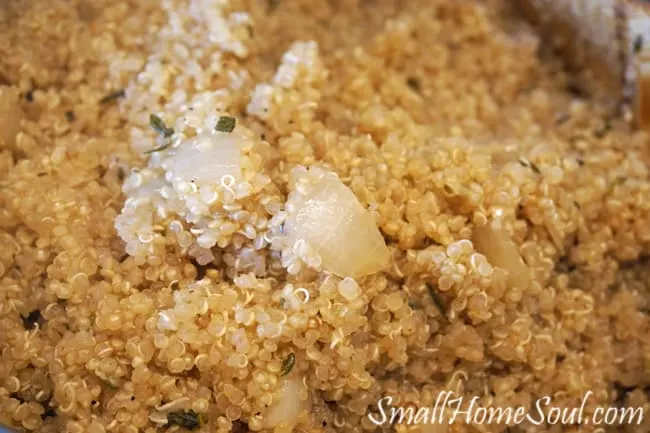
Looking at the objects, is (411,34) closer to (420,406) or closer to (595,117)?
(595,117)

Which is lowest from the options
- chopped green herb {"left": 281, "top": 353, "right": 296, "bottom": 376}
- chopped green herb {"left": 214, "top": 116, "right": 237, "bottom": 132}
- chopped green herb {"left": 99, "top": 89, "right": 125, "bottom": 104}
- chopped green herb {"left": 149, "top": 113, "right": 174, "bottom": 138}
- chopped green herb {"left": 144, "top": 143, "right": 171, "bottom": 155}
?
chopped green herb {"left": 281, "top": 353, "right": 296, "bottom": 376}

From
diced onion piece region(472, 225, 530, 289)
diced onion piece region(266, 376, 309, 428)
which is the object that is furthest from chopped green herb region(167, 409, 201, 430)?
diced onion piece region(472, 225, 530, 289)

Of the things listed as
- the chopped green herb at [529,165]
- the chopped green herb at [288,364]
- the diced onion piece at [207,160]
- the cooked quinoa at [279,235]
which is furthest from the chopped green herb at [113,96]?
the chopped green herb at [529,165]

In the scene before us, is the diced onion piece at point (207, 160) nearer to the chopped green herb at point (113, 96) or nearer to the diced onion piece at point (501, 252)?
the chopped green herb at point (113, 96)

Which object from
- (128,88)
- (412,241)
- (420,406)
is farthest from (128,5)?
(420,406)

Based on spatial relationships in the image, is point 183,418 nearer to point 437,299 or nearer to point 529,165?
point 437,299

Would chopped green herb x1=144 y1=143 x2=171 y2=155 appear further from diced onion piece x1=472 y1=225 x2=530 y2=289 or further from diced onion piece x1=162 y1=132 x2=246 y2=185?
diced onion piece x1=472 y1=225 x2=530 y2=289
